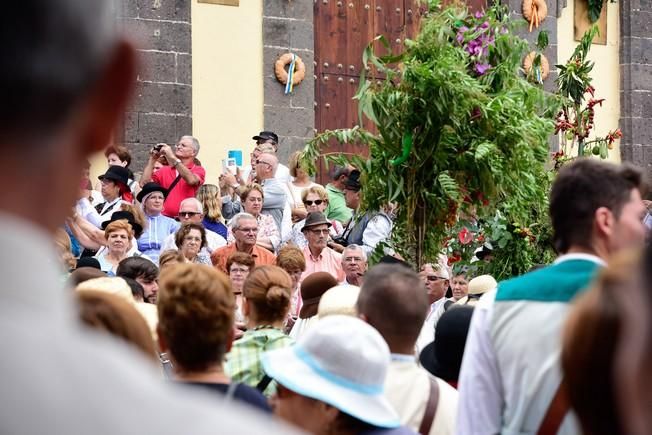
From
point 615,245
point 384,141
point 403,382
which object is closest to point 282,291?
point 403,382

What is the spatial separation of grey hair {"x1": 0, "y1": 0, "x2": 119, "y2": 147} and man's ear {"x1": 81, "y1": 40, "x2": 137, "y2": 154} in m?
0.08

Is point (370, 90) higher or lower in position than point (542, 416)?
higher

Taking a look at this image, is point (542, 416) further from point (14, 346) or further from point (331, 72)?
point (331, 72)

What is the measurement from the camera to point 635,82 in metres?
18.5

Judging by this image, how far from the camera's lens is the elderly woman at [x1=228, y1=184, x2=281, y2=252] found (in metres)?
11.1

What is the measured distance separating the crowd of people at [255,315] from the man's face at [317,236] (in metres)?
0.01

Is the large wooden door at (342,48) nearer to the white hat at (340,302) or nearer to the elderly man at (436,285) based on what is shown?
the elderly man at (436,285)

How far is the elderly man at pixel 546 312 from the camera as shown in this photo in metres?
3.59

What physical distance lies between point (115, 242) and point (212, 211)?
1.81 metres

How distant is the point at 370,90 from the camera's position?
7.71 metres

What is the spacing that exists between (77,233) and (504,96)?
13.2ft

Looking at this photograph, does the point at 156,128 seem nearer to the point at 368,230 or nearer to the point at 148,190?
the point at 148,190

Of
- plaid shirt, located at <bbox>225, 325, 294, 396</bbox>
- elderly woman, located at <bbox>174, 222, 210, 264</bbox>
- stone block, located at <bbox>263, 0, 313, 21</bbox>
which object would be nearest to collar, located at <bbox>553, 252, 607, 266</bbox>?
plaid shirt, located at <bbox>225, 325, 294, 396</bbox>

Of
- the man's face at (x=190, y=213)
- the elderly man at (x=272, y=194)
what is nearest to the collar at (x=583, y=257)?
the man's face at (x=190, y=213)
